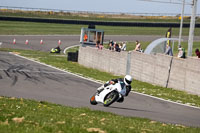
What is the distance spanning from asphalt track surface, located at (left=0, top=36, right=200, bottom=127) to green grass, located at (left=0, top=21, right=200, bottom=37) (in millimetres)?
37099

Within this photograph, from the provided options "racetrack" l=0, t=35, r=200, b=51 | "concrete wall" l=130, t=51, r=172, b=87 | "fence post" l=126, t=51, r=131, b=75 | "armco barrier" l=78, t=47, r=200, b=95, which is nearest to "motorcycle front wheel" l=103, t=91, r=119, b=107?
"armco barrier" l=78, t=47, r=200, b=95

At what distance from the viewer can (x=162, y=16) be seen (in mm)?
100125

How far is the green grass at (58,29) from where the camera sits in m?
65.8

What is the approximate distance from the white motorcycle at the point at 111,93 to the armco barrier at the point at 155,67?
296 inches

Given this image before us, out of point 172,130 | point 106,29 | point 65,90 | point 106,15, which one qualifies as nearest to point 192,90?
point 65,90

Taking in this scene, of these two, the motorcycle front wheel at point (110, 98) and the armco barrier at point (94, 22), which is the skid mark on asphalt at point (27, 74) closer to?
the motorcycle front wheel at point (110, 98)

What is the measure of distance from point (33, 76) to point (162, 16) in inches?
3070

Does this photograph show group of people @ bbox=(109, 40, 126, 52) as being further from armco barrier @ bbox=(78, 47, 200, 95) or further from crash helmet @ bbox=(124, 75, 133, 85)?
crash helmet @ bbox=(124, 75, 133, 85)

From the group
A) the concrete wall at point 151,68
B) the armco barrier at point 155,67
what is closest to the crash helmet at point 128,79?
the armco barrier at point 155,67

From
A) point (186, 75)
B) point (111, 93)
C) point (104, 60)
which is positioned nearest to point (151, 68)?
point (186, 75)

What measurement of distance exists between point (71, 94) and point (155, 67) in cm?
718

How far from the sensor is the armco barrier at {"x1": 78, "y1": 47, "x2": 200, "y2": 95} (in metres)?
22.1

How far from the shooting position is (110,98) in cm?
1544

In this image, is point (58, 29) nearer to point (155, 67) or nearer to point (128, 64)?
point (128, 64)
